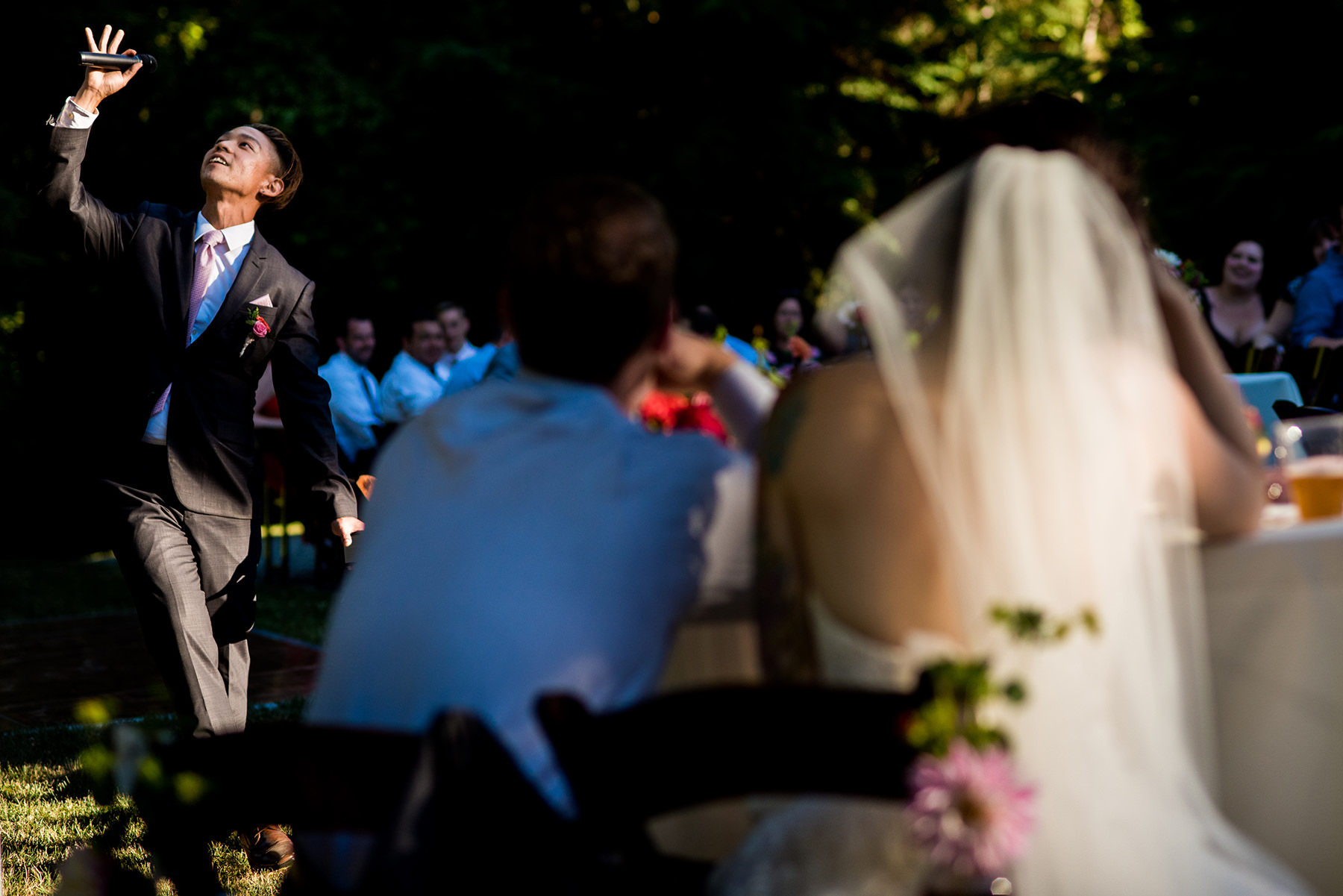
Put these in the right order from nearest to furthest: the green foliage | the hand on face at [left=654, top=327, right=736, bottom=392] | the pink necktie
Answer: the green foliage < the hand on face at [left=654, top=327, right=736, bottom=392] < the pink necktie

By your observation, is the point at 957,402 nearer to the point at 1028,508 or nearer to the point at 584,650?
the point at 1028,508

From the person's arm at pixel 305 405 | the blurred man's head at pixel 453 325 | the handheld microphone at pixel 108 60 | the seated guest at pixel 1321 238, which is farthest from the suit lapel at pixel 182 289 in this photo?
the seated guest at pixel 1321 238

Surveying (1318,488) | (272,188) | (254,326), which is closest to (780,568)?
(1318,488)

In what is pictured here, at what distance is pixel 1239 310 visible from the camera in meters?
7.77

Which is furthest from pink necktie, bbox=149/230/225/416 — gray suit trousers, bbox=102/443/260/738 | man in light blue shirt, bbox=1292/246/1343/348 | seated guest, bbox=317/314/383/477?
Result: man in light blue shirt, bbox=1292/246/1343/348

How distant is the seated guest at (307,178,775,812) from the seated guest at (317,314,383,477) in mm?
7455

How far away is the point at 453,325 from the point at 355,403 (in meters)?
0.99

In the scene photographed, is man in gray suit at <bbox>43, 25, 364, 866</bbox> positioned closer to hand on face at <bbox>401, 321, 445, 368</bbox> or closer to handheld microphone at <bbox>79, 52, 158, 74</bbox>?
handheld microphone at <bbox>79, 52, 158, 74</bbox>

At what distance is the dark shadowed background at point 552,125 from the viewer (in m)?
13.8

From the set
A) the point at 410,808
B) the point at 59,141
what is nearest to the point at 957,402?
the point at 410,808

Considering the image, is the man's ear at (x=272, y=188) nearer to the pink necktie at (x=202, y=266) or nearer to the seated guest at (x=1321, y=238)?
the pink necktie at (x=202, y=266)

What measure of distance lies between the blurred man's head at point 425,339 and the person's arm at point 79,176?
5.60m

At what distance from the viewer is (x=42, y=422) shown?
50.4ft

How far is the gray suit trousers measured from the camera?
12.9ft
